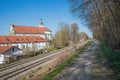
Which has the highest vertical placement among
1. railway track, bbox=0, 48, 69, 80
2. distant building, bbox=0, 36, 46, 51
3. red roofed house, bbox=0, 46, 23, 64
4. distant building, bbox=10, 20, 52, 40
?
distant building, bbox=10, 20, 52, 40

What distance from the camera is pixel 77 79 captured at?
1466cm

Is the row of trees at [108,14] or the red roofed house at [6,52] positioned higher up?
the row of trees at [108,14]

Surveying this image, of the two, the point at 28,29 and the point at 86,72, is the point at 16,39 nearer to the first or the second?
the point at 28,29

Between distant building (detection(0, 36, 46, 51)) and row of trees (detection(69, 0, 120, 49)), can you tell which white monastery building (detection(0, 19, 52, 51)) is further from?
row of trees (detection(69, 0, 120, 49))

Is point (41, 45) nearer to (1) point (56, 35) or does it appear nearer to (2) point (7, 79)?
(1) point (56, 35)

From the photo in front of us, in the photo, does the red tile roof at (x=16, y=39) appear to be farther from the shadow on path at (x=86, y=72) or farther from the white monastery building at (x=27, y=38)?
the shadow on path at (x=86, y=72)

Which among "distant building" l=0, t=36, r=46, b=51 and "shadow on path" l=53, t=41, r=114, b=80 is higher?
"distant building" l=0, t=36, r=46, b=51

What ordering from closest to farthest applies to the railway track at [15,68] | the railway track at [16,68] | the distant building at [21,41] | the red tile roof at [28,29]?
1. the railway track at [16,68]
2. the railway track at [15,68]
3. the distant building at [21,41]
4. the red tile roof at [28,29]

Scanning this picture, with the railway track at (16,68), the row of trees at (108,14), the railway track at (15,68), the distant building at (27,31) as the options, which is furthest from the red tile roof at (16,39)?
the row of trees at (108,14)

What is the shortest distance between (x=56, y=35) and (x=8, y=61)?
45.9 metres

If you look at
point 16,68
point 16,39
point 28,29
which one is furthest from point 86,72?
point 28,29

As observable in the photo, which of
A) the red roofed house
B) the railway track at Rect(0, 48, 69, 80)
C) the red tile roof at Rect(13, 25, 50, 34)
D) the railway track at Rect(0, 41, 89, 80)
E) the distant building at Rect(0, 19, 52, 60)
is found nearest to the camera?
the railway track at Rect(0, 41, 89, 80)

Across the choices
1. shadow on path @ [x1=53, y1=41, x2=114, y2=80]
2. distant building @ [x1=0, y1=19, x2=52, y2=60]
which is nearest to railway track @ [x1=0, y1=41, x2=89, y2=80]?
shadow on path @ [x1=53, y1=41, x2=114, y2=80]

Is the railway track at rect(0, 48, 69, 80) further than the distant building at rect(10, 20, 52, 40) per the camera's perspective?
No
